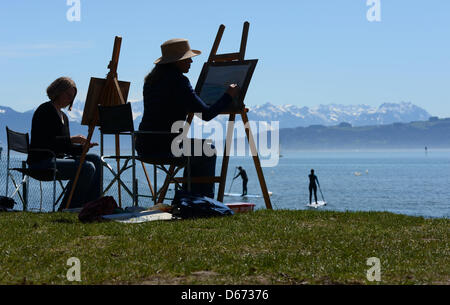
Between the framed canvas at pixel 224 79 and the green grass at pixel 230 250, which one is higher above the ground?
the framed canvas at pixel 224 79

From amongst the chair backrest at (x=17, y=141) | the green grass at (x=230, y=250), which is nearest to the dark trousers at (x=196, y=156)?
the green grass at (x=230, y=250)

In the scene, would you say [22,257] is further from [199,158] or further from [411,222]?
[411,222]

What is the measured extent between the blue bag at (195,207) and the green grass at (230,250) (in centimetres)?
30

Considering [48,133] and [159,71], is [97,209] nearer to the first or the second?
[48,133]

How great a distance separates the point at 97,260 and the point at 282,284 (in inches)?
63.3

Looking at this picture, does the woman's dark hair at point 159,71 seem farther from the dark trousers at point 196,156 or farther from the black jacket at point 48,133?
the black jacket at point 48,133

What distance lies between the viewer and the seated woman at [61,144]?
28.9 feet

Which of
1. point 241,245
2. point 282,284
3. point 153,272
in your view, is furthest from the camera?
point 241,245

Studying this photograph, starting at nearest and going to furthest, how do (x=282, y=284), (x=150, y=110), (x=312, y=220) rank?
(x=282, y=284), (x=312, y=220), (x=150, y=110)

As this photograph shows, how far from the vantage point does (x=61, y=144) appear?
29.4ft

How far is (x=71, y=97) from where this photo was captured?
888 cm

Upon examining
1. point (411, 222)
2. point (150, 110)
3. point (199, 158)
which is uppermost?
point (150, 110)

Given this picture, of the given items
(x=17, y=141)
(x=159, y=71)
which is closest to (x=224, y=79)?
(x=159, y=71)

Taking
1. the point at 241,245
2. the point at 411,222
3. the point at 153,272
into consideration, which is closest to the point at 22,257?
the point at 153,272
